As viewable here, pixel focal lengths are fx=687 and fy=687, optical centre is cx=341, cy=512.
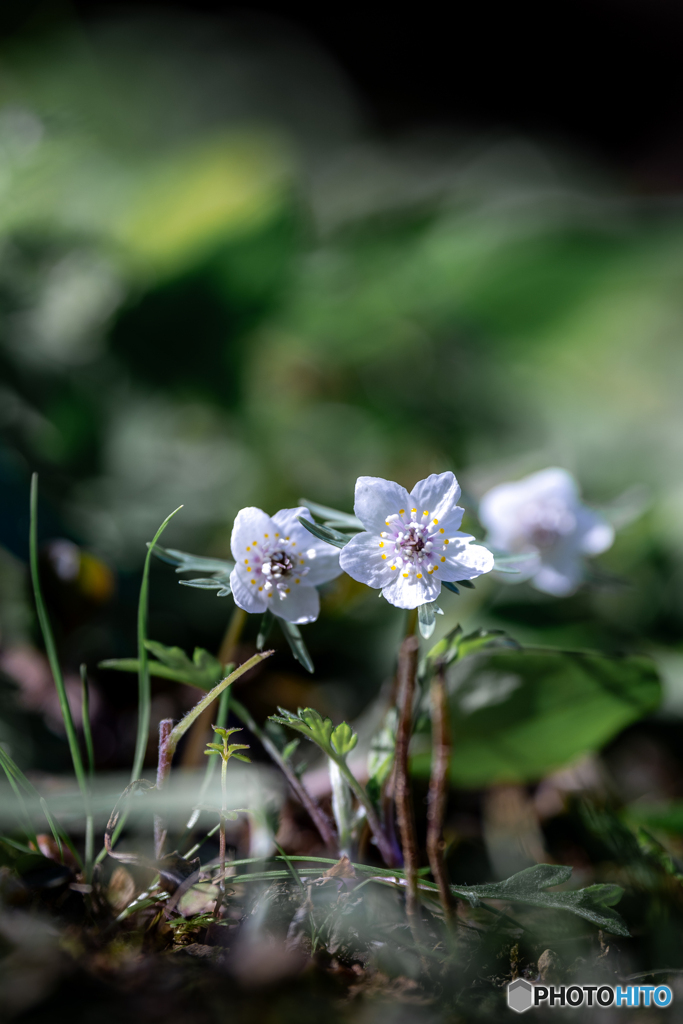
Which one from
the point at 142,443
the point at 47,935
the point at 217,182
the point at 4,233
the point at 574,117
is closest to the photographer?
the point at 47,935

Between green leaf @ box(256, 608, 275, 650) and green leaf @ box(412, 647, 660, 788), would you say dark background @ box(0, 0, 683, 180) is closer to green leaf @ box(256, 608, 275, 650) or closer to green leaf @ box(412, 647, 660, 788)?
green leaf @ box(412, 647, 660, 788)

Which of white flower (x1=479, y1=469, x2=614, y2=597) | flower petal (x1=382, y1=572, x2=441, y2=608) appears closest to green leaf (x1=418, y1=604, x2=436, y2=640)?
flower petal (x1=382, y1=572, x2=441, y2=608)

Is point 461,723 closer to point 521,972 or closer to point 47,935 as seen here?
point 521,972

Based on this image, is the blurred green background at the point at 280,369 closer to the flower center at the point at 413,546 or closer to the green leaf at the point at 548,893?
the flower center at the point at 413,546

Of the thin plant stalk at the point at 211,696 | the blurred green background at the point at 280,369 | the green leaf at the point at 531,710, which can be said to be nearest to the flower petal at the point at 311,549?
the thin plant stalk at the point at 211,696

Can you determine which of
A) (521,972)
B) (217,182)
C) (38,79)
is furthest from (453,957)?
(38,79)

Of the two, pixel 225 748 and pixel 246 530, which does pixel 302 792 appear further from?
pixel 246 530

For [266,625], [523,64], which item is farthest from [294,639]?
[523,64]

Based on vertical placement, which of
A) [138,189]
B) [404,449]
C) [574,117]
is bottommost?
[404,449]
